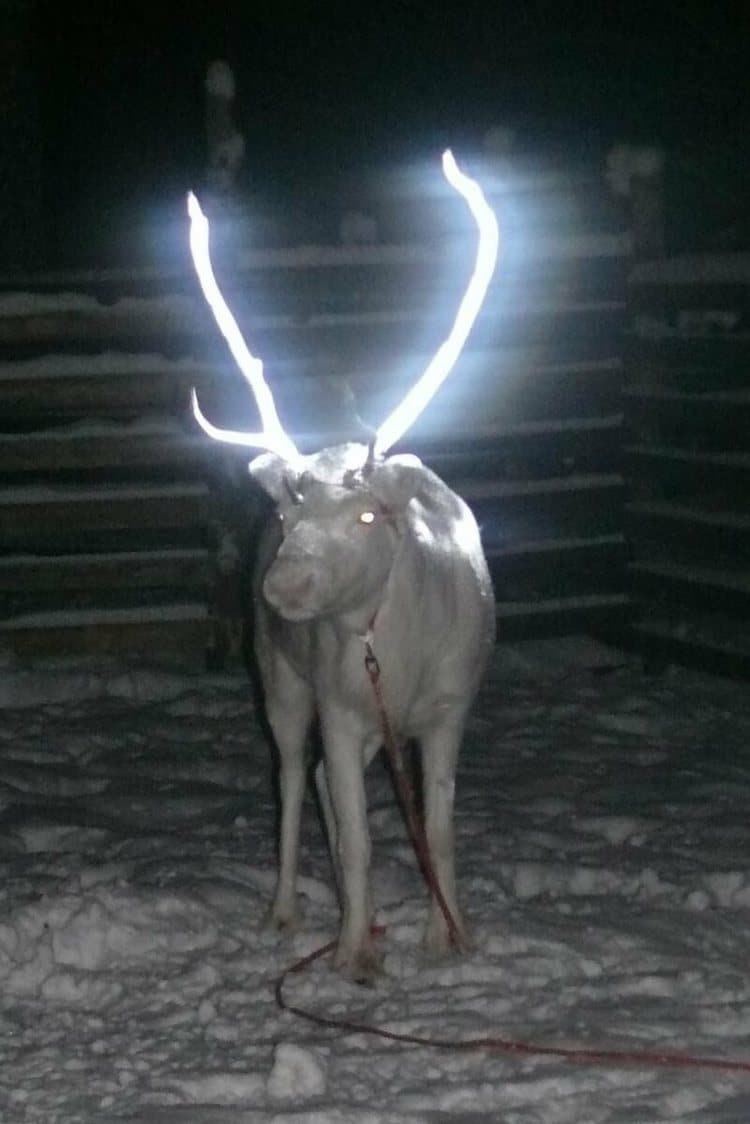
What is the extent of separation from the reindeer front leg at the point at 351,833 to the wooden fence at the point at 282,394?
3.55 metres

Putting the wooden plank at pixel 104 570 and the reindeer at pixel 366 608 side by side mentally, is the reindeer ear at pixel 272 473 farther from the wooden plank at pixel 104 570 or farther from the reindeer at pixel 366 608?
the wooden plank at pixel 104 570

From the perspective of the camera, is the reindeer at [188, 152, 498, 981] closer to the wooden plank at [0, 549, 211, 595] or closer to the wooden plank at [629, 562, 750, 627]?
the wooden plank at [629, 562, 750, 627]

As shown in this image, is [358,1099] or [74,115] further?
[74,115]

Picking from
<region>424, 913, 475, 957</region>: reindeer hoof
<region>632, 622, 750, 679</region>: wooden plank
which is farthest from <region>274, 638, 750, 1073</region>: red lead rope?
<region>632, 622, 750, 679</region>: wooden plank

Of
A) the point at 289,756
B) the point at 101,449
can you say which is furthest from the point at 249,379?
the point at 101,449

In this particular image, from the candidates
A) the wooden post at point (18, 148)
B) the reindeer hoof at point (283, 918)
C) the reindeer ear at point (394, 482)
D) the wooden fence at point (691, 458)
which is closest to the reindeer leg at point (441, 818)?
the reindeer hoof at point (283, 918)

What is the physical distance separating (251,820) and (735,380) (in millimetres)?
3164

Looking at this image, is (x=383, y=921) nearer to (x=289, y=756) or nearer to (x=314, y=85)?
(x=289, y=756)

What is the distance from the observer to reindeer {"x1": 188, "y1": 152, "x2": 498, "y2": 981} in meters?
4.88

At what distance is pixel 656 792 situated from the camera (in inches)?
277

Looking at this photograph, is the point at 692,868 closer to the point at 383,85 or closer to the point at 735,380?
the point at 735,380

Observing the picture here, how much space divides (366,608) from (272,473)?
0.44 metres

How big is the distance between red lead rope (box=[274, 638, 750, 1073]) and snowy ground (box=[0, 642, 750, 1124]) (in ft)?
0.09

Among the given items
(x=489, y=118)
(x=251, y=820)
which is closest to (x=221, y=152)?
(x=251, y=820)
